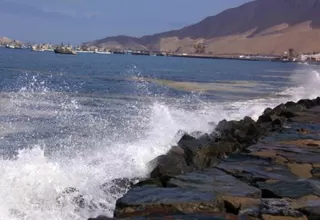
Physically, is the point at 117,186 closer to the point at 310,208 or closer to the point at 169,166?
the point at 169,166

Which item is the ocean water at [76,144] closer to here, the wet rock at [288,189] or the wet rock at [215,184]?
the wet rock at [215,184]

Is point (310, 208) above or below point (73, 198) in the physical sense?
above

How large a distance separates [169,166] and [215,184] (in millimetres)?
1066

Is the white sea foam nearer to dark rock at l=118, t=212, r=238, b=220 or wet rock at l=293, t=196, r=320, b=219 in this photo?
dark rock at l=118, t=212, r=238, b=220

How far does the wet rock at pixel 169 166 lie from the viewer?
23.0 ft

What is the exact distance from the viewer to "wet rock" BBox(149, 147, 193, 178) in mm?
7008

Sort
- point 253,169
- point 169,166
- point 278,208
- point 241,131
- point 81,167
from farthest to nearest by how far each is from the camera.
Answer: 1. point 241,131
2. point 81,167
3. point 253,169
4. point 169,166
5. point 278,208

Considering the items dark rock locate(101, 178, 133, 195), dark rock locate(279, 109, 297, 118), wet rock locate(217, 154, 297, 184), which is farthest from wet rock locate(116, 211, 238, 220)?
dark rock locate(279, 109, 297, 118)

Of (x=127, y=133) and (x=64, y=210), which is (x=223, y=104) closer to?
(x=127, y=133)

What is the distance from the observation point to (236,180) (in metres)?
6.53

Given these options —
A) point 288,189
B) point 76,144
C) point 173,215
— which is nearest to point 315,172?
point 288,189

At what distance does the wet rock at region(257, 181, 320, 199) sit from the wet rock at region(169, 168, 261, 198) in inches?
6.9

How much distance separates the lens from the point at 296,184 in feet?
20.3

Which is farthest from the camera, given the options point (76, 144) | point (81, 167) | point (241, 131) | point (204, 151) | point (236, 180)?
point (241, 131)
